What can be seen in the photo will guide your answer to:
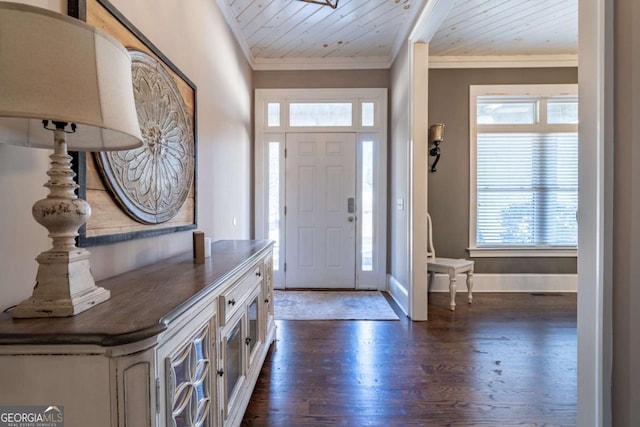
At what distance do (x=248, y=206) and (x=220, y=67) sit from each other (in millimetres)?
1640

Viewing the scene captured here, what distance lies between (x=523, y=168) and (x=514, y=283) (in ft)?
4.69

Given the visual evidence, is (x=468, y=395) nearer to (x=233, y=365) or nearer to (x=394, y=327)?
(x=394, y=327)

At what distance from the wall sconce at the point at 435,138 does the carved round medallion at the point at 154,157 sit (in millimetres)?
2497

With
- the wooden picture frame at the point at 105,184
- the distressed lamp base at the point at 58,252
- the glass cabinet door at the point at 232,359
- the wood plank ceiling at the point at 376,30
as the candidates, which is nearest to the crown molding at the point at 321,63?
the wood plank ceiling at the point at 376,30

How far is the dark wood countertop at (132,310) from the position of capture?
0.65 m

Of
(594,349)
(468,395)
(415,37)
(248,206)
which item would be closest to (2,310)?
(594,349)

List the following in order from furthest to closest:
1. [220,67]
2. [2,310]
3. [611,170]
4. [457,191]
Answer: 1. [457,191]
2. [220,67]
3. [611,170]
4. [2,310]

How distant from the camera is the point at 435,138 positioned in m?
3.25

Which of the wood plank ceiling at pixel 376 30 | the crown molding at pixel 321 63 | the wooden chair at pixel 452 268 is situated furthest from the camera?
the crown molding at pixel 321 63

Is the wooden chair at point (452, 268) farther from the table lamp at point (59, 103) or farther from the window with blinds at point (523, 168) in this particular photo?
the table lamp at point (59, 103)

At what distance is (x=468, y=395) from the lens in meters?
1.73

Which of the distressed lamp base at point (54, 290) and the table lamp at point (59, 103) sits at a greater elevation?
the table lamp at point (59, 103)

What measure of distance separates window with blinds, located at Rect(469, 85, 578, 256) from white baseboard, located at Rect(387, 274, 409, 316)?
1.10 metres

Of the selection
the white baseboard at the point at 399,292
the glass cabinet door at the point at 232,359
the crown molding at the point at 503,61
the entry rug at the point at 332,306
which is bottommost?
the entry rug at the point at 332,306
